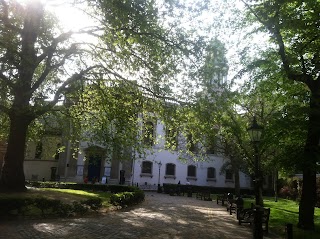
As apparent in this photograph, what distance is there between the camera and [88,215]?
14.8 meters

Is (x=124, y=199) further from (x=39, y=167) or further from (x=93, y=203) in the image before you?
(x=39, y=167)

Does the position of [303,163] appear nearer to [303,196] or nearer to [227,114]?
[303,196]

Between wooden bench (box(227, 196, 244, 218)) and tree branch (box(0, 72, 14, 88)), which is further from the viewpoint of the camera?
wooden bench (box(227, 196, 244, 218))

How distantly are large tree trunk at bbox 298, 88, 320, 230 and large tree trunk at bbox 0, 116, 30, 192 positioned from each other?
15.9 m

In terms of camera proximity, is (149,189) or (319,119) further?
(149,189)

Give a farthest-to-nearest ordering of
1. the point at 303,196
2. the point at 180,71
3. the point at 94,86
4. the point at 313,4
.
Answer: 1. the point at 94,86
2. the point at 180,71
3. the point at 303,196
4. the point at 313,4

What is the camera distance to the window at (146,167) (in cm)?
4548

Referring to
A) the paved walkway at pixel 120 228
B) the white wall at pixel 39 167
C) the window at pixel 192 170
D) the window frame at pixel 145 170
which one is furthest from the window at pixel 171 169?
the paved walkway at pixel 120 228

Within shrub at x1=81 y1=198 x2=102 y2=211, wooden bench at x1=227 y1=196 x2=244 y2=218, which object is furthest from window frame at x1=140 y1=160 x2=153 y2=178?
shrub at x1=81 y1=198 x2=102 y2=211

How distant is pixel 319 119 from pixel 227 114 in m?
9.05

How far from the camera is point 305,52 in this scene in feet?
42.6

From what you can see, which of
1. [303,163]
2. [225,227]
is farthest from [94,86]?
[303,163]

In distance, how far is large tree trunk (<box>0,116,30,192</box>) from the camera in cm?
2000

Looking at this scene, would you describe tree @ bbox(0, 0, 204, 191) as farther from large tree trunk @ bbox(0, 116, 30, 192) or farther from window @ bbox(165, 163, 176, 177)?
window @ bbox(165, 163, 176, 177)
